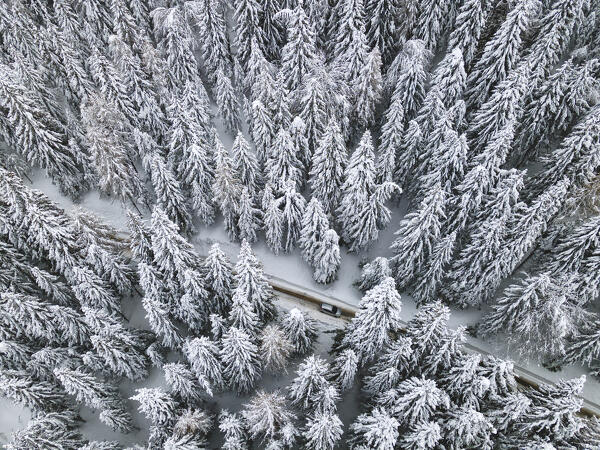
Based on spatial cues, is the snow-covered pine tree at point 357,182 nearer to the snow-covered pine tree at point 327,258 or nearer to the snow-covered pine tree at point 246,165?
the snow-covered pine tree at point 327,258

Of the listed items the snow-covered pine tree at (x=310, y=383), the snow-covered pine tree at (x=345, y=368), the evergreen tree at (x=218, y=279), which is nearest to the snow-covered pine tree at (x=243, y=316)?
the evergreen tree at (x=218, y=279)

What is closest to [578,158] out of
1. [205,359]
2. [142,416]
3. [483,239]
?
[483,239]

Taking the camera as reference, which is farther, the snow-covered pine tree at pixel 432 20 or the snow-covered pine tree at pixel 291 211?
the snow-covered pine tree at pixel 432 20

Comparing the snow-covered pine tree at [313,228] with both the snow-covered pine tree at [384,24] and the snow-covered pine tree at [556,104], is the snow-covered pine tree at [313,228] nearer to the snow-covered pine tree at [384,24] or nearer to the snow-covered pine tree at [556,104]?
the snow-covered pine tree at [384,24]

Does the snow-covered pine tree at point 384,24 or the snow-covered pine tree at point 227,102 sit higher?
the snow-covered pine tree at point 384,24

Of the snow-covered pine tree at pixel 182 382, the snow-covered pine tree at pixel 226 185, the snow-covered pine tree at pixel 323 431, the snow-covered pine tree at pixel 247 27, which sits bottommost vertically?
the snow-covered pine tree at pixel 182 382

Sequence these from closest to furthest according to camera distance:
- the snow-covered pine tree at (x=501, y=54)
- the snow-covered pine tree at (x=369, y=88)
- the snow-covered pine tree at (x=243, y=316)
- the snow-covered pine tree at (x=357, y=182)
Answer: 1. the snow-covered pine tree at (x=243, y=316)
2. the snow-covered pine tree at (x=357, y=182)
3. the snow-covered pine tree at (x=501, y=54)
4. the snow-covered pine tree at (x=369, y=88)

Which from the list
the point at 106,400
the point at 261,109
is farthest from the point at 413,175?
the point at 106,400

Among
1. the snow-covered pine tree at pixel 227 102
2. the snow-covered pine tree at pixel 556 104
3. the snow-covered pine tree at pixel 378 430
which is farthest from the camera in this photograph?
the snow-covered pine tree at pixel 227 102

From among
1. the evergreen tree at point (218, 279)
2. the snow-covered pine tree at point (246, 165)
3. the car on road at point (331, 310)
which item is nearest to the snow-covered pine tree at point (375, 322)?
the car on road at point (331, 310)
